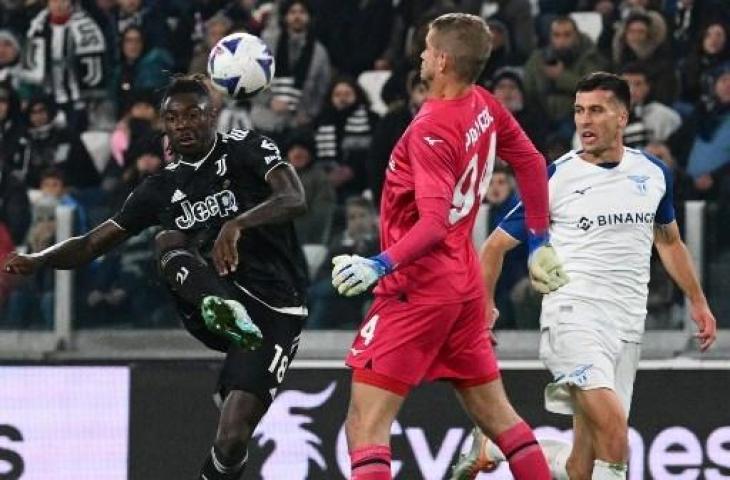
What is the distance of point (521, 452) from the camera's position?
283 inches

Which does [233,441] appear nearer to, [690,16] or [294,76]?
[294,76]

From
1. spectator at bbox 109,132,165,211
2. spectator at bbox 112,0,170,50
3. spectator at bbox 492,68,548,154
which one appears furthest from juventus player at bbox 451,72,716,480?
spectator at bbox 112,0,170,50

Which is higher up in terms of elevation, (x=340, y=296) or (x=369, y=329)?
(x=369, y=329)

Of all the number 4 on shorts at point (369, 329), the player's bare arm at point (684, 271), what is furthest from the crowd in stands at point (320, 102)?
the number 4 on shorts at point (369, 329)

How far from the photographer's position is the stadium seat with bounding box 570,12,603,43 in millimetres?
13422

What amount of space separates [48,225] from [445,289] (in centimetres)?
393

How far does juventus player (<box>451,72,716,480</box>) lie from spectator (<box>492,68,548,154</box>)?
3.84 m

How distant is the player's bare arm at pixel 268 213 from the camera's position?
7234mm

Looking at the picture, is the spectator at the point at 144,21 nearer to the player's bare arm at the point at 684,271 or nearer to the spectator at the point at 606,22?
the spectator at the point at 606,22

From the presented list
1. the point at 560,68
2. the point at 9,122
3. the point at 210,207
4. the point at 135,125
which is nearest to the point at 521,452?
the point at 210,207

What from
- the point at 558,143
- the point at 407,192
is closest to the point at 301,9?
the point at 558,143

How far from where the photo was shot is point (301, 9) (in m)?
13.3

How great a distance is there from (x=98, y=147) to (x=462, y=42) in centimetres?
662

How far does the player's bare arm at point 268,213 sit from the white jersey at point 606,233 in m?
1.05
